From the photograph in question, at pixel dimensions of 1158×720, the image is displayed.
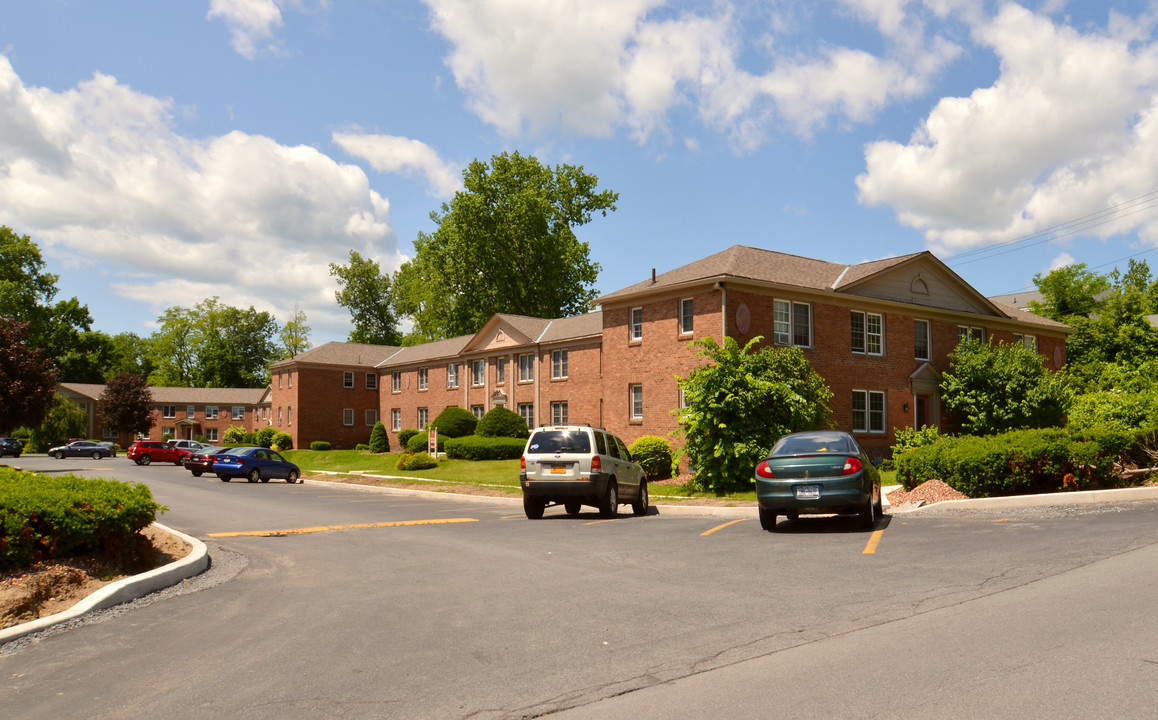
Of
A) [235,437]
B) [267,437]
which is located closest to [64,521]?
[267,437]

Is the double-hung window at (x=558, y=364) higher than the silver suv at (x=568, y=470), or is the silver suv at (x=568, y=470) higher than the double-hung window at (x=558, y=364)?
the double-hung window at (x=558, y=364)

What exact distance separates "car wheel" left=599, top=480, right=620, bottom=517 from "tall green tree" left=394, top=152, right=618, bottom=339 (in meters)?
44.9

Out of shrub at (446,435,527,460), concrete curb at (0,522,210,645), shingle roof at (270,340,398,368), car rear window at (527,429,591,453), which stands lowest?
concrete curb at (0,522,210,645)

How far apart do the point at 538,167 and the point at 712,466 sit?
4514 centimetres

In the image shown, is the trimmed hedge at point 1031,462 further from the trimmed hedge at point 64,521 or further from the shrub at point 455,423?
the shrub at point 455,423

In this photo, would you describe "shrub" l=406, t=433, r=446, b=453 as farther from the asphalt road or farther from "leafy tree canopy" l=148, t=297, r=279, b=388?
"leafy tree canopy" l=148, t=297, r=279, b=388

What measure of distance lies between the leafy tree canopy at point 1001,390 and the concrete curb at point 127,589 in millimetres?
29258

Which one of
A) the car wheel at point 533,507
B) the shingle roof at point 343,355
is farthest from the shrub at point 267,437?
the car wheel at point 533,507

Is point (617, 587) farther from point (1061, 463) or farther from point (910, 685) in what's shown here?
point (1061, 463)

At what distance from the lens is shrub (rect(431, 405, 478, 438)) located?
45938 millimetres

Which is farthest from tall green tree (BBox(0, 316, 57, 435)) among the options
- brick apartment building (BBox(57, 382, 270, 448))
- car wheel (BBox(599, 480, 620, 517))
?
brick apartment building (BBox(57, 382, 270, 448))

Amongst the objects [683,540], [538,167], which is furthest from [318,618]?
[538,167]

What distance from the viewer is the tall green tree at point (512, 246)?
6131cm

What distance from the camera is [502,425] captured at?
4256cm
